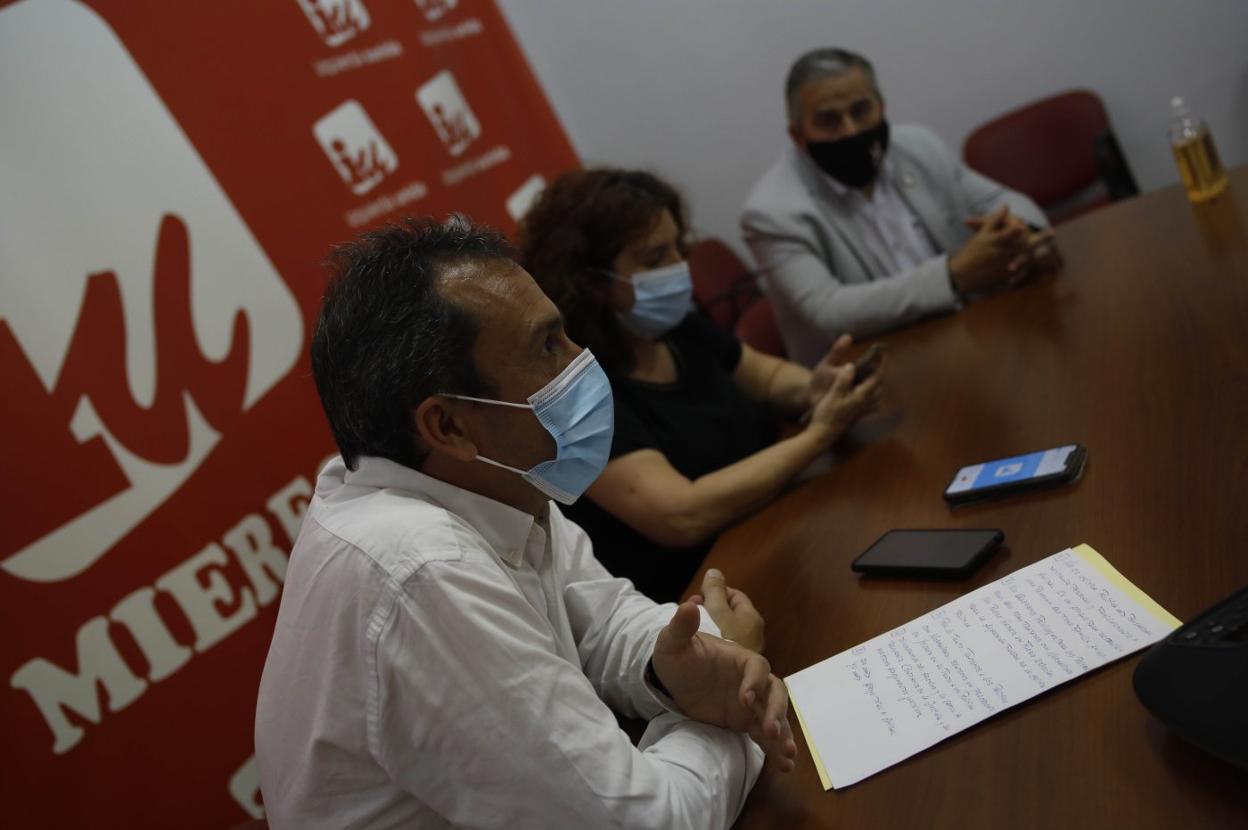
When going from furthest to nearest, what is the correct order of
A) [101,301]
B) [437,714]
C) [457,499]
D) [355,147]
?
1. [355,147]
2. [101,301]
3. [457,499]
4. [437,714]

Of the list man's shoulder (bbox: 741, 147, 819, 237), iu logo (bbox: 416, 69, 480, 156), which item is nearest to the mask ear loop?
man's shoulder (bbox: 741, 147, 819, 237)

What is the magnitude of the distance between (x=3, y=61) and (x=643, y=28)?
2.70m

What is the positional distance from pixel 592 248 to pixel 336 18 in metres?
1.49

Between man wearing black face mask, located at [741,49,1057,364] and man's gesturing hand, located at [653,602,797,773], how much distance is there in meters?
1.62

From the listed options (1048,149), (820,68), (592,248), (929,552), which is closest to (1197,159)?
(820,68)

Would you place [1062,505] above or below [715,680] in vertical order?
below

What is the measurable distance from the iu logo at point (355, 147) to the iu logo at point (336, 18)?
0.20 meters

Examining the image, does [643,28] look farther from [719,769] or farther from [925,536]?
[719,769]

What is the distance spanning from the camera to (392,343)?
114 centimetres

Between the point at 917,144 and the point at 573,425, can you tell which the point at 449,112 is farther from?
the point at 573,425

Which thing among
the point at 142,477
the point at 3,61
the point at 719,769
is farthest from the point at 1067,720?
the point at 3,61

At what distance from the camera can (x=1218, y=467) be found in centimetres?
124

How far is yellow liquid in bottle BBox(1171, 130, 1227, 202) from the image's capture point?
92.8 inches

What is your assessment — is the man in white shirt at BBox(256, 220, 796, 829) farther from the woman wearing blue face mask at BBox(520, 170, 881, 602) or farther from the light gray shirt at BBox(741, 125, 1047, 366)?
the light gray shirt at BBox(741, 125, 1047, 366)
